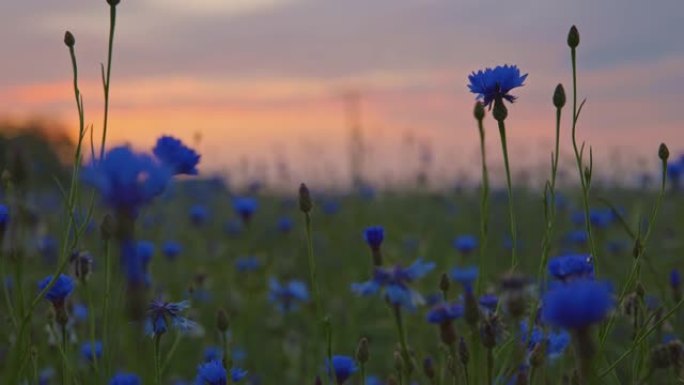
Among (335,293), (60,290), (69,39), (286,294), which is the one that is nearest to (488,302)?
(60,290)

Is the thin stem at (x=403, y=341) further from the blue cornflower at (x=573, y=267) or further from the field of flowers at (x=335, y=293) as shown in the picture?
the blue cornflower at (x=573, y=267)

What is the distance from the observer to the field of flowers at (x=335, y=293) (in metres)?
1.16

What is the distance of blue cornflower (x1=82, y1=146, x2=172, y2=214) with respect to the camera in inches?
31.0

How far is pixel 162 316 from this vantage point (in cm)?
153

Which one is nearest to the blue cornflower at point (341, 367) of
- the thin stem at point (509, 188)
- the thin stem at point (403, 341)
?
the thin stem at point (403, 341)

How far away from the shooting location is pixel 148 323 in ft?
5.09

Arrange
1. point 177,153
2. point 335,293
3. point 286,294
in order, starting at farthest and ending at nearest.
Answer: point 335,293 < point 286,294 < point 177,153

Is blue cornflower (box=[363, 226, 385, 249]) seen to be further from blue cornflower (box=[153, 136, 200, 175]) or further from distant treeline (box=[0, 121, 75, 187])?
distant treeline (box=[0, 121, 75, 187])

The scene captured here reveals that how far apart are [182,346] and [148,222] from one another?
2120 mm

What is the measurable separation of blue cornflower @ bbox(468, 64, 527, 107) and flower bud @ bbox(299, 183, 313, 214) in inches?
13.8

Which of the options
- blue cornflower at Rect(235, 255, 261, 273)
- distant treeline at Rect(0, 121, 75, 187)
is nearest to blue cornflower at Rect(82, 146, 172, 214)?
blue cornflower at Rect(235, 255, 261, 273)

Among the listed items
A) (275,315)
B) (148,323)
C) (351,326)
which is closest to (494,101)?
(148,323)

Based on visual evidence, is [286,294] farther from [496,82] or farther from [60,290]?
[496,82]

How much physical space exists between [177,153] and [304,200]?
272 mm
